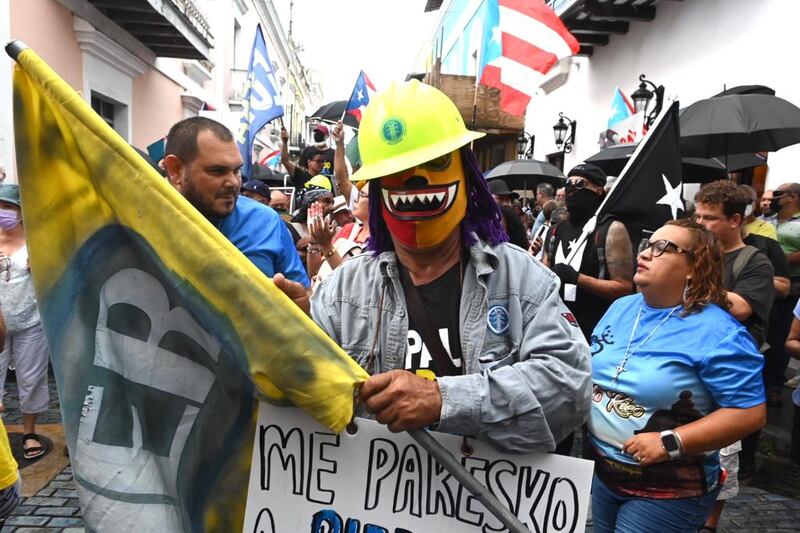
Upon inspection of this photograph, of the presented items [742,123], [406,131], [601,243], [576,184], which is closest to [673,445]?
[406,131]

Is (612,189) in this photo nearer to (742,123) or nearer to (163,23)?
(742,123)

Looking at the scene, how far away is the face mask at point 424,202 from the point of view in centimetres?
173

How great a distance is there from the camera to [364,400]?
1.49 m

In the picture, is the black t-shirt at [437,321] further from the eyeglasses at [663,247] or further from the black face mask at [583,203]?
the black face mask at [583,203]

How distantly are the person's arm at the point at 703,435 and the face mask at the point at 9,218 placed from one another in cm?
475

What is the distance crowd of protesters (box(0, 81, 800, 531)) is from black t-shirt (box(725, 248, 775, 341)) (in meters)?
0.02

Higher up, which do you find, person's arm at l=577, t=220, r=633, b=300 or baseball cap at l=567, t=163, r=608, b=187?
baseball cap at l=567, t=163, r=608, b=187

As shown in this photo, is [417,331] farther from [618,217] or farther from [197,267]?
[618,217]

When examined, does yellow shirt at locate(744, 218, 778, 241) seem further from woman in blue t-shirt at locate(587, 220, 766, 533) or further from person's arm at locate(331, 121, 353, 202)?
person's arm at locate(331, 121, 353, 202)

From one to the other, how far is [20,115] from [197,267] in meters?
0.62

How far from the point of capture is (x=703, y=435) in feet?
7.26

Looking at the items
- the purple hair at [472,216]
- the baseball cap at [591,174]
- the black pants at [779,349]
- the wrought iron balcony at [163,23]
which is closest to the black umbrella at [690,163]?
the black pants at [779,349]

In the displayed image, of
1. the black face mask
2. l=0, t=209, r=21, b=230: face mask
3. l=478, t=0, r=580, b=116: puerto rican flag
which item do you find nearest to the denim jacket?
the black face mask

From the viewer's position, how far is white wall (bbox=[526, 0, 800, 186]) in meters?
7.82
